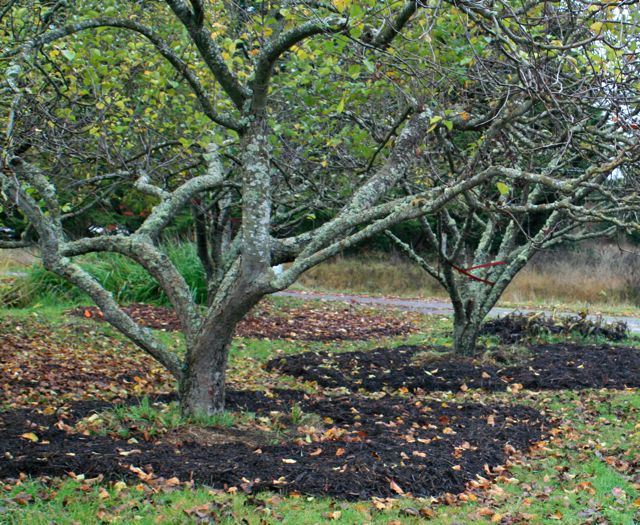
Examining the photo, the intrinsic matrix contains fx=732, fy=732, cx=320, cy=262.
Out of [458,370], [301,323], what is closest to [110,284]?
[301,323]

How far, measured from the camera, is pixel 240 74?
27.2 ft

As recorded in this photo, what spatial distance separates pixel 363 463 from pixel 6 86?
368 cm

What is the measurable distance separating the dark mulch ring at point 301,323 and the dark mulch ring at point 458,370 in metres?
1.91

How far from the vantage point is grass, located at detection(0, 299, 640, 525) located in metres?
4.29

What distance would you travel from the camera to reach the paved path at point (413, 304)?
1517cm

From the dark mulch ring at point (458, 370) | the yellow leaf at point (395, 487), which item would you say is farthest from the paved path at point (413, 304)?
the yellow leaf at point (395, 487)

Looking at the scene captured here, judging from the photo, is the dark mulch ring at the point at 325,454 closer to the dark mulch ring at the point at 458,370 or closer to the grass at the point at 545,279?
the dark mulch ring at the point at 458,370

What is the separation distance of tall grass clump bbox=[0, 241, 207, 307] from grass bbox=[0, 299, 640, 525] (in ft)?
24.4

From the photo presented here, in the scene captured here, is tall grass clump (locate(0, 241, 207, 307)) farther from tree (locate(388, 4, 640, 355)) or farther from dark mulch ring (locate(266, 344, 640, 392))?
tree (locate(388, 4, 640, 355))

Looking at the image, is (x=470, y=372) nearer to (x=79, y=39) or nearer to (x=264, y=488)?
(x=264, y=488)

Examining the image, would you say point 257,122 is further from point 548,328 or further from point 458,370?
point 548,328

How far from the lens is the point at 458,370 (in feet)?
27.9

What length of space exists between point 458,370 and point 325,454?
3435mm

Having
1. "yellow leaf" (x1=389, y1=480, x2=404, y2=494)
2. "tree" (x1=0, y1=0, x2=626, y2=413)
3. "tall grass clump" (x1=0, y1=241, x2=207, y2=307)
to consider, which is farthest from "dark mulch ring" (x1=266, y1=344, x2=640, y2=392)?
"tall grass clump" (x1=0, y1=241, x2=207, y2=307)
